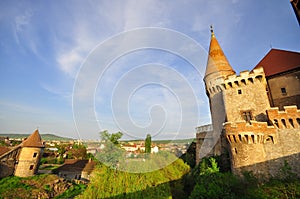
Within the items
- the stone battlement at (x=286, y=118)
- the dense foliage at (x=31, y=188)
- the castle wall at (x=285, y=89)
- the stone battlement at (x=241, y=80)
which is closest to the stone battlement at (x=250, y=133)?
the stone battlement at (x=286, y=118)

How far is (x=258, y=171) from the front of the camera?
11047 mm

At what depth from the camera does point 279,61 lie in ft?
51.9

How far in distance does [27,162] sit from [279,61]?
35.3m

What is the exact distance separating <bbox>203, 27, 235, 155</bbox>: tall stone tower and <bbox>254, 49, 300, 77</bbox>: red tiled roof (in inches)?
131

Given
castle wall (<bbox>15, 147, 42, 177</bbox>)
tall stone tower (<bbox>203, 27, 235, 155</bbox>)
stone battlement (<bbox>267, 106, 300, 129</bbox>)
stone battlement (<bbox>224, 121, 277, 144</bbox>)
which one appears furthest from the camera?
castle wall (<bbox>15, 147, 42, 177</bbox>)

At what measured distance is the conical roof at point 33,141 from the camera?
24.2 m

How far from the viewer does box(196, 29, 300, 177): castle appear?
37.1 feet

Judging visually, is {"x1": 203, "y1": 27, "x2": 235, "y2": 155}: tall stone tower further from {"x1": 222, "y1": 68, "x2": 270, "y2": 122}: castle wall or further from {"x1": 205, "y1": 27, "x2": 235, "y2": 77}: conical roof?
{"x1": 222, "y1": 68, "x2": 270, "y2": 122}: castle wall

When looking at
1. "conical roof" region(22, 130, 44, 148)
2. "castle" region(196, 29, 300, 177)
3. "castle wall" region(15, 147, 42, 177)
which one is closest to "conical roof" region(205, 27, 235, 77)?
"castle" region(196, 29, 300, 177)

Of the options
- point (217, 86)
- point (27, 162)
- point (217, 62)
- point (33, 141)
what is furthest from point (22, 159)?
point (217, 62)

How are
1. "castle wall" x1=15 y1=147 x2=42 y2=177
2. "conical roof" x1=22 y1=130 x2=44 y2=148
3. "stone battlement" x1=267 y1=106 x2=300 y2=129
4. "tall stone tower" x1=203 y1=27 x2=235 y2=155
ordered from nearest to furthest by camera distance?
"stone battlement" x1=267 y1=106 x2=300 y2=129 < "tall stone tower" x1=203 y1=27 x2=235 y2=155 < "castle wall" x1=15 y1=147 x2=42 y2=177 < "conical roof" x1=22 y1=130 x2=44 y2=148

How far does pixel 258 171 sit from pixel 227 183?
2486 millimetres

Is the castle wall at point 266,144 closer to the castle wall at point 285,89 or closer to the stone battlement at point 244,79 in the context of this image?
the castle wall at point 285,89

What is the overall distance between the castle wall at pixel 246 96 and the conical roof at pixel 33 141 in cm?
2832
